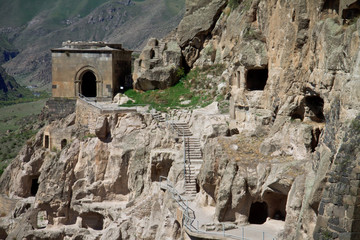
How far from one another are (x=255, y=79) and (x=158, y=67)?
10.6m

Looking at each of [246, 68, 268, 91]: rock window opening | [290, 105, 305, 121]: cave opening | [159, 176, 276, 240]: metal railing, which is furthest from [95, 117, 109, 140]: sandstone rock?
[290, 105, 305, 121]: cave opening

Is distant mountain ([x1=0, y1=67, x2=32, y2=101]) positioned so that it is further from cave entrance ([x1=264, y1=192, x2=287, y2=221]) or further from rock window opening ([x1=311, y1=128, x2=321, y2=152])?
rock window opening ([x1=311, y1=128, x2=321, y2=152])

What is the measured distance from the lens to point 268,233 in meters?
26.0

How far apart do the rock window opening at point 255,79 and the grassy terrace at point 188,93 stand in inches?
163

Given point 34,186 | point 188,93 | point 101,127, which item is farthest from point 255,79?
point 34,186

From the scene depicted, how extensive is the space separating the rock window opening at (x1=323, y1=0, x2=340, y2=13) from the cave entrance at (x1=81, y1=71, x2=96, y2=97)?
939 inches

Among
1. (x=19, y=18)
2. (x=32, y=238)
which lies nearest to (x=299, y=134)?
(x=32, y=238)

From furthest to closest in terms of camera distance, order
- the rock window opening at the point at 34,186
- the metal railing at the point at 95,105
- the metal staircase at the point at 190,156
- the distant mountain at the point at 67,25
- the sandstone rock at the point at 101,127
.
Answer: the distant mountain at the point at 67,25 < the rock window opening at the point at 34,186 < the metal railing at the point at 95,105 < the sandstone rock at the point at 101,127 < the metal staircase at the point at 190,156

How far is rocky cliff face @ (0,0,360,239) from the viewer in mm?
21797

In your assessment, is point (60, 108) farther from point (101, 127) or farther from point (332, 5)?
point (332, 5)

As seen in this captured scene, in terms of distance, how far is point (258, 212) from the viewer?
29422 millimetres

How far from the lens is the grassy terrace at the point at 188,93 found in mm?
41875

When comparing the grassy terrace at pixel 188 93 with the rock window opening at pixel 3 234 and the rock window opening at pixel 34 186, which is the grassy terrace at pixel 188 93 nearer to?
the rock window opening at pixel 34 186

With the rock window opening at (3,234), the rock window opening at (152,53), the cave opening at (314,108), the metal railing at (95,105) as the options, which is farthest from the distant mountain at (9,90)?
the cave opening at (314,108)
